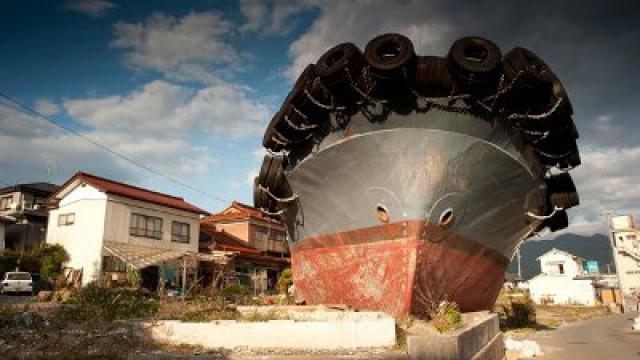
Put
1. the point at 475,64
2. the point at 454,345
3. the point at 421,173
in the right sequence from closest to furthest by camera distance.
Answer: the point at 454,345, the point at 475,64, the point at 421,173

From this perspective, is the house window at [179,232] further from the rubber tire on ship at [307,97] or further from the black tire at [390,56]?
the black tire at [390,56]

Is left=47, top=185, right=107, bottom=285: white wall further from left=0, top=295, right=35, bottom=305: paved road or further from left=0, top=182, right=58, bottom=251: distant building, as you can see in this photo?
left=0, top=182, right=58, bottom=251: distant building

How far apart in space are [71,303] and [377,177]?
404 inches

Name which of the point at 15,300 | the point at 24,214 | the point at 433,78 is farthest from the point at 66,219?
the point at 433,78

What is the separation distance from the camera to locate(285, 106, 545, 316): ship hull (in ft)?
30.8

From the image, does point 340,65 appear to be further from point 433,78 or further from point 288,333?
point 288,333

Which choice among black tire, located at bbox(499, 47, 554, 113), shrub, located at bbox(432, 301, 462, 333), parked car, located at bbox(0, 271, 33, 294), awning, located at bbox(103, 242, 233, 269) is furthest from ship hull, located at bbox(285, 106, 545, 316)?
parked car, located at bbox(0, 271, 33, 294)

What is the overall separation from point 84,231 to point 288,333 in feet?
80.1

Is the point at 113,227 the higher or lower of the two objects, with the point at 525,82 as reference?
higher

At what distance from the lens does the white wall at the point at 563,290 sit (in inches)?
2144

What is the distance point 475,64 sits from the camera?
901cm

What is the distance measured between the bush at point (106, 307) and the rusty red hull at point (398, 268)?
4261 millimetres

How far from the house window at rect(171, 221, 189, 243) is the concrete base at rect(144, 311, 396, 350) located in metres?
24.6

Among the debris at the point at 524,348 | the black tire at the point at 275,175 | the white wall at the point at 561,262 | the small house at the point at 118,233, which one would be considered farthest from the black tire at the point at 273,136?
the white wall at the point at 561,262
